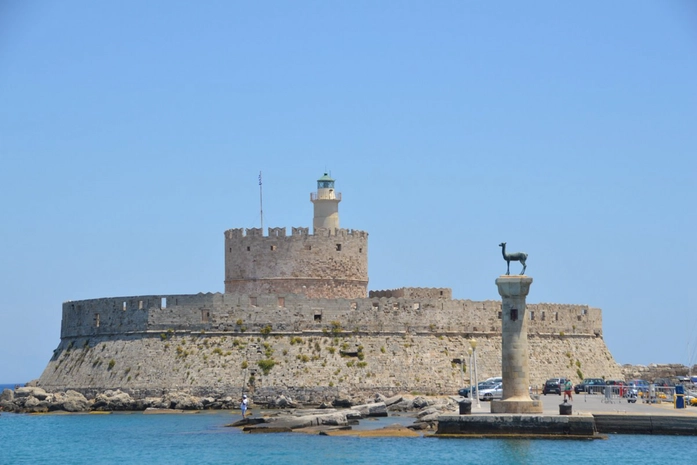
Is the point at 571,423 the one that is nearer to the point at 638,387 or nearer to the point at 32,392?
the point at 638,387

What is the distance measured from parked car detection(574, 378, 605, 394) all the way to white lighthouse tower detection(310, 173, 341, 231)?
1159 cm

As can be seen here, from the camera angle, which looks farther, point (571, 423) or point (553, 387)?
point (553, 387)

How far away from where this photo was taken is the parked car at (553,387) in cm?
4559

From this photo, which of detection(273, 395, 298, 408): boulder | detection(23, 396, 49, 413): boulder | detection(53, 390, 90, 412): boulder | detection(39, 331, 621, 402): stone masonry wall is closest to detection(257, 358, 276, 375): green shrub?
detection(39, 331, 621, 402): stone masonry wall

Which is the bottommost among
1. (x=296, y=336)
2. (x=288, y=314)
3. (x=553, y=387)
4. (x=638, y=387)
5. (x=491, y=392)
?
(x=491, y=392)

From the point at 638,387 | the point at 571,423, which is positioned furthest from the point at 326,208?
the point at 571,423

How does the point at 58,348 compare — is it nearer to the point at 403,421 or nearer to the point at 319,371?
the point at 319,371

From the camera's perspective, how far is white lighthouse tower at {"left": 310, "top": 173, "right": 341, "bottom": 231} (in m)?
52.7

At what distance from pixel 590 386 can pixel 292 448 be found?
1570 centimetres

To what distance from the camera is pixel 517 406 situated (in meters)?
33.9

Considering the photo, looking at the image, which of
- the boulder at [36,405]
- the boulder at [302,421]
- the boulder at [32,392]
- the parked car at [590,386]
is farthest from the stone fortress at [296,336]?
the boulder at [302,421]

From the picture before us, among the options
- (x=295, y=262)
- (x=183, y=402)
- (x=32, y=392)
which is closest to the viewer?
(x=183, y=402)

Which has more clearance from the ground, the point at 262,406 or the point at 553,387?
the point at 553,387

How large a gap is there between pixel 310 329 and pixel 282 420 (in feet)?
31.2
